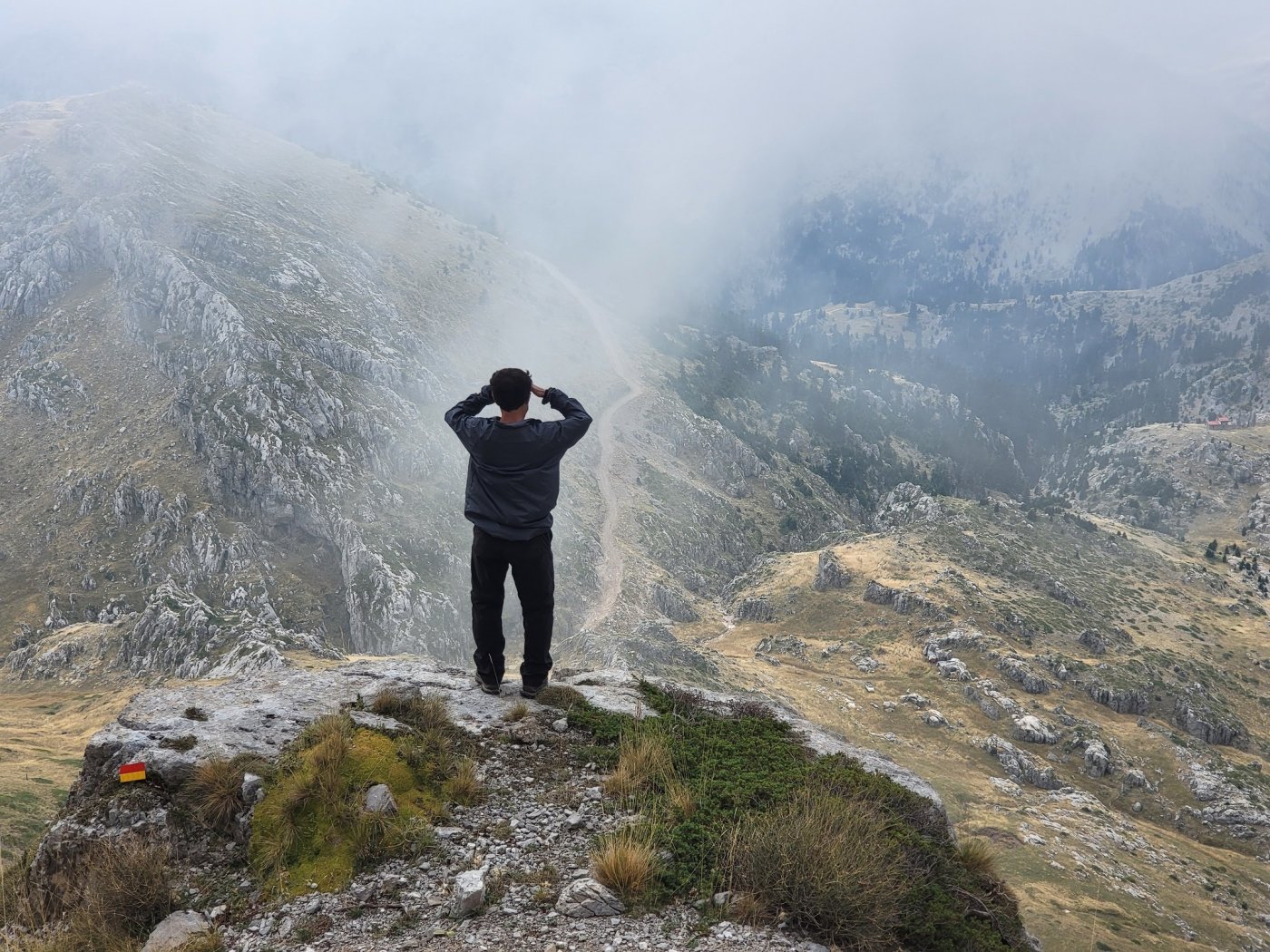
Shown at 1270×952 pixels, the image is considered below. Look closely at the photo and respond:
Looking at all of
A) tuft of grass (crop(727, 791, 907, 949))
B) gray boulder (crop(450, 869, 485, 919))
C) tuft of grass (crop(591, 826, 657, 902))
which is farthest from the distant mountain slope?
tuft of grass (crop(727, 791, 907, 949))

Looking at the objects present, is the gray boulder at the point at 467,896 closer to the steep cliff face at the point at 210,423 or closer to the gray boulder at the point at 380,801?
the gray boulder at the point at 380,801

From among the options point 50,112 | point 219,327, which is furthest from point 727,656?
point 50,112

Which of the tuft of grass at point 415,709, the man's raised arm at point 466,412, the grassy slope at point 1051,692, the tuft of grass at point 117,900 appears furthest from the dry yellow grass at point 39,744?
the grassy slope at point 1051,692

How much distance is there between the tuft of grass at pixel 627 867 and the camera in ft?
18.2

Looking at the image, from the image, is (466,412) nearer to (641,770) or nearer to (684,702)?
(641,770)

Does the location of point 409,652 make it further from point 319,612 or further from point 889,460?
point 889,460

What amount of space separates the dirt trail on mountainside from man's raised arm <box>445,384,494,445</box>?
192ft

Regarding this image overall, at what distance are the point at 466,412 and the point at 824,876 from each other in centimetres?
633

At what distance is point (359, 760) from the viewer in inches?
278

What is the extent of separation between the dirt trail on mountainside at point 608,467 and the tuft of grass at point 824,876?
6048 centimetres

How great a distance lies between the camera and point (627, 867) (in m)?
5.60

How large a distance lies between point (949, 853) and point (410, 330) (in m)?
100

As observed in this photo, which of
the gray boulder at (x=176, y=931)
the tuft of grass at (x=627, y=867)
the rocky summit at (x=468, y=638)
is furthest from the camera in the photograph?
the rocky summit at (x=468, y=638)

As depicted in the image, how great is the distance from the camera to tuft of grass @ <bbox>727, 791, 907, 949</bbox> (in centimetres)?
522
